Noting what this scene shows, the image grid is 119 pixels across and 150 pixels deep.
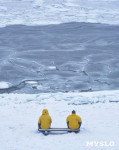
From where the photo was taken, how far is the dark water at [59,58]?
50.1ft

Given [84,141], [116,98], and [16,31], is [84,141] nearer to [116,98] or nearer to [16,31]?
Result: [116,98]

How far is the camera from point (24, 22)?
30.6m

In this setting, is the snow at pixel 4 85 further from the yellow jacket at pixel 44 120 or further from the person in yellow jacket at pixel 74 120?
the person in yellow jacket at pixel 74 120

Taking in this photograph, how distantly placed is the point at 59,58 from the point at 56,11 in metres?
17.2

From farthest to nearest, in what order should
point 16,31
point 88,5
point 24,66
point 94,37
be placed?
point 88,5
point 16,31
point 94,37
point 24,66

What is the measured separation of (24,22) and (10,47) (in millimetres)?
9144

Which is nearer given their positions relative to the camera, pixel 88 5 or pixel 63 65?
pixel 63 65

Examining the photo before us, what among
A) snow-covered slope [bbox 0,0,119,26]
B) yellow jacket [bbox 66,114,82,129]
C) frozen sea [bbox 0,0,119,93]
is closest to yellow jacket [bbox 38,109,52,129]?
yellow jacket [bbox 66,114,82,129]

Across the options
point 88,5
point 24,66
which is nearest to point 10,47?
point 24,66

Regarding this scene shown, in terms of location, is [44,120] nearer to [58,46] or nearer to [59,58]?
[59,58]

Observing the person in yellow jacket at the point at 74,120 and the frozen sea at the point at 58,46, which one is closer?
the person in yellow jacket at the point at 74,120

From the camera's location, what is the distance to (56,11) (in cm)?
3506

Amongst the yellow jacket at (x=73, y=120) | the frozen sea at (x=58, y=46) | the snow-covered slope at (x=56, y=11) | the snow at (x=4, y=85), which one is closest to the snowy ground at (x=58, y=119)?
the yellow jacket at (x=73, y=120)

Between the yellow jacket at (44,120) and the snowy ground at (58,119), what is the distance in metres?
0.30
